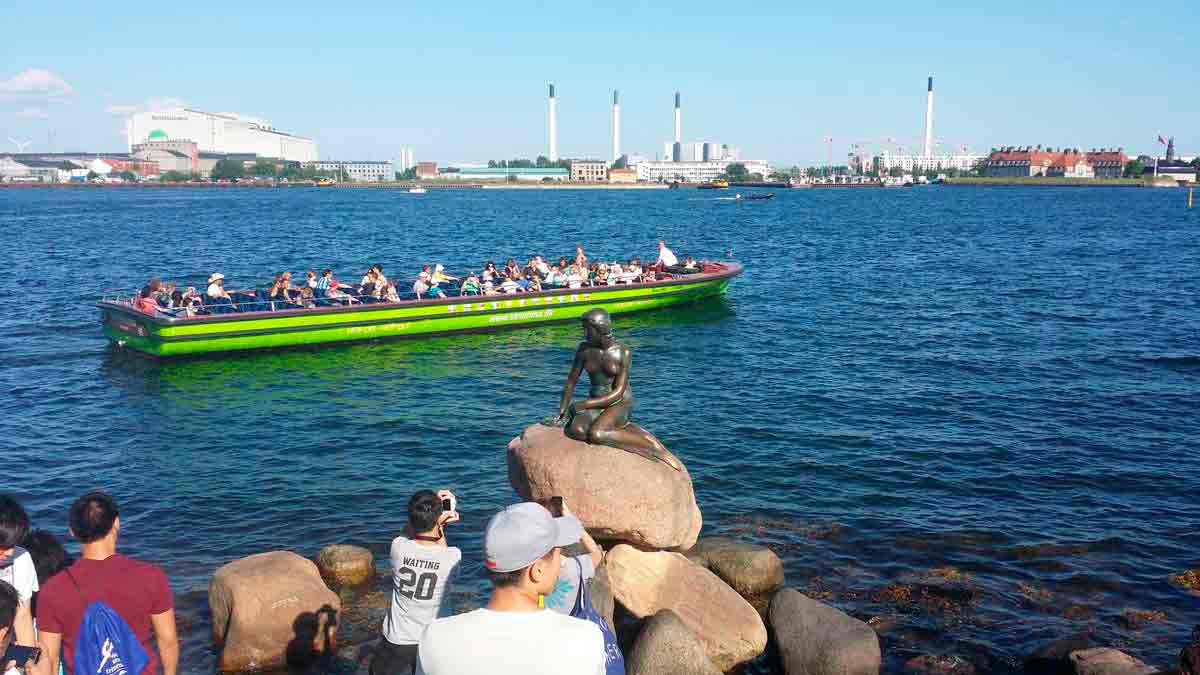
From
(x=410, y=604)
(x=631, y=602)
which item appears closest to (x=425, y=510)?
(x=410, y=604)

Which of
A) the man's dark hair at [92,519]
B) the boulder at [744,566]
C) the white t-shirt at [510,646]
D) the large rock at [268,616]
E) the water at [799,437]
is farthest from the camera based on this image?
the water at [799,437]

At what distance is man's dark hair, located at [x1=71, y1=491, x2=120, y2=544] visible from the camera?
5.64 meters

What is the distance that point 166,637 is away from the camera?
233 inches

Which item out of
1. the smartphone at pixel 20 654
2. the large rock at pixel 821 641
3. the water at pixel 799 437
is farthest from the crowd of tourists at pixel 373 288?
the smartphone at pixel 20 654

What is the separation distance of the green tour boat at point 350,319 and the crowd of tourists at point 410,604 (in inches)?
740

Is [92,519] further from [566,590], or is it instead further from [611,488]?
[611,488]

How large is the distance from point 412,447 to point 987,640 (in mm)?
11392

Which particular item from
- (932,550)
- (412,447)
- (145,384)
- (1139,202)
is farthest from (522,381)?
(1139,202)

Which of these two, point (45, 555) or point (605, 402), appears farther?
point (605, 402)

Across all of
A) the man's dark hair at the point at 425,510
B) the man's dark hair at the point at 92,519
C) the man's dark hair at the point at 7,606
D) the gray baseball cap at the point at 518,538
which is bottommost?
the man's dark hair at the point at 425,510

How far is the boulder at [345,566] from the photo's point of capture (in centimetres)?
1209

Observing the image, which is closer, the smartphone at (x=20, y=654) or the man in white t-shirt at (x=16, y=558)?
the smartphone at (x=20, y=654)

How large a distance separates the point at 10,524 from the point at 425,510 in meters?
2.70

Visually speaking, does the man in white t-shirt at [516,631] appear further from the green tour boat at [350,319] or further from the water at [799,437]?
the green tour boat at [350,319]
